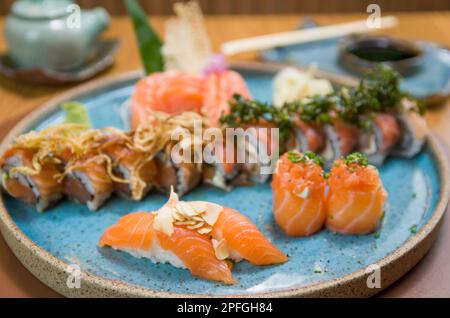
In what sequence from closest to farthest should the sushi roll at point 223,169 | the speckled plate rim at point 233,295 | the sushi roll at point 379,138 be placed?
the speckled plate rim at point 233,295
the sushi roll at point 223,169
the sushi roll at point 379,138

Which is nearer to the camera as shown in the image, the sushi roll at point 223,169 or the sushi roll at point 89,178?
the sushi roll at point 89,178

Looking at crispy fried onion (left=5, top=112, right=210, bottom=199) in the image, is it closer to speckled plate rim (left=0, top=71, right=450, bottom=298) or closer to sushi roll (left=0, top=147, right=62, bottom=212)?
sushi roll (left=0, top=147, right=62, bottom=212)

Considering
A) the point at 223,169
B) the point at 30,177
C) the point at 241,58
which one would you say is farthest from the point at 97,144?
the point at 241,58

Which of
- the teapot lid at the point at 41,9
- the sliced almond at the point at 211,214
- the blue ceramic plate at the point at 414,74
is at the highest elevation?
the teapot lid at the point at 41,9

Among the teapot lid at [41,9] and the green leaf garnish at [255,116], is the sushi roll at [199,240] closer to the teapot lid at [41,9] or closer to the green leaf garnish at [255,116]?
the green leaf garnish at [255,116]

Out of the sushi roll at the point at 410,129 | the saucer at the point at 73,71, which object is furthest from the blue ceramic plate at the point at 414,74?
the saucer at the point at 73,71

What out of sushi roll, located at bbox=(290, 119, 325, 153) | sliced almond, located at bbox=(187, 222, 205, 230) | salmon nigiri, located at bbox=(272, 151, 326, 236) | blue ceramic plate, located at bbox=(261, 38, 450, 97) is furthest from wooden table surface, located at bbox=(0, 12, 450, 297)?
sushi roll, located at bbox=(290, 119, 325, 153)

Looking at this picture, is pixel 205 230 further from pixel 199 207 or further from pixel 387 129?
pixel 387 129
